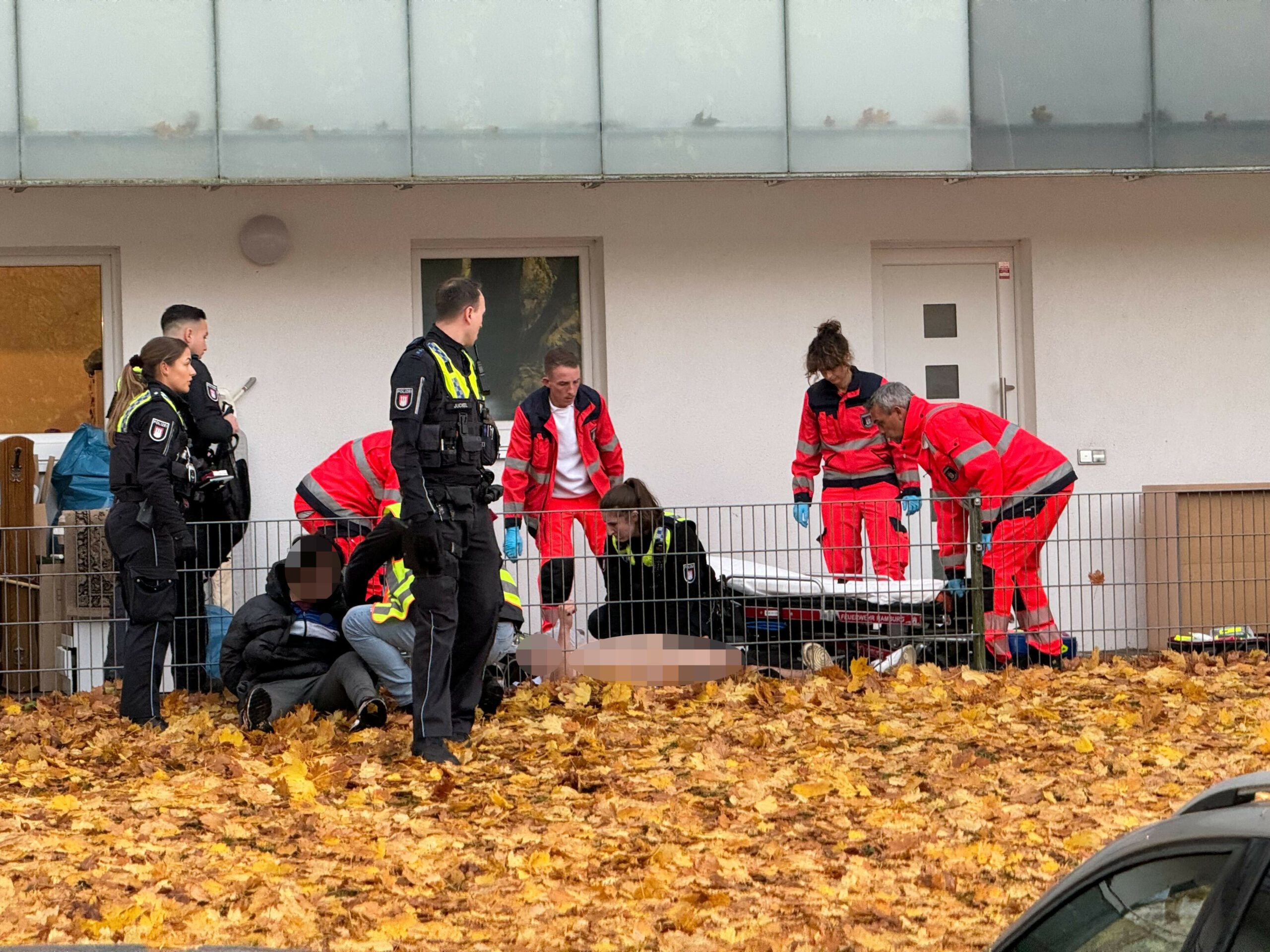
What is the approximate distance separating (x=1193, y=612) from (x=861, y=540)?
2.04 m

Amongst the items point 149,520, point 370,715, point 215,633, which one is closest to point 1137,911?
point 370,715

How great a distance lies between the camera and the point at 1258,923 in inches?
84.6

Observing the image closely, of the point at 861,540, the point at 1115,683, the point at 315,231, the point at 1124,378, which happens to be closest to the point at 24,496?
the point at 315,231

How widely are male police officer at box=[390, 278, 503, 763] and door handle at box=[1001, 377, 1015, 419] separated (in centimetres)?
558

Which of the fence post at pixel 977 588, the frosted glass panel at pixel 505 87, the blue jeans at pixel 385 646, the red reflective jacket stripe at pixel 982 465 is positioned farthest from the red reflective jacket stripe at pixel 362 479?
the fence post at pixel 977 588

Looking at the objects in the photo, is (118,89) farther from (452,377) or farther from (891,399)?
(891,399)

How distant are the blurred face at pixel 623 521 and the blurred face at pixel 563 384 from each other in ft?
4.20

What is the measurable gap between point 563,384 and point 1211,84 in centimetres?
471

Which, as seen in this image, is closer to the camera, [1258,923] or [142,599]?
[1258,923]

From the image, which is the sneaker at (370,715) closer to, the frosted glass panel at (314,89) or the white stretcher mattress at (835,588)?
the white stretcher mattress at (835,588)

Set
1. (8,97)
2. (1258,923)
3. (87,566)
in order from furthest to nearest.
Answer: (8,97) → (87,566) → (1258,923)

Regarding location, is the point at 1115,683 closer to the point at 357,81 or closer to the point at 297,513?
the point at 297,513

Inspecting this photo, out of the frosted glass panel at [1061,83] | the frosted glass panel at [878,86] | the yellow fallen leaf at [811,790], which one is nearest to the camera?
the yellow fallen leaf at [811,790]

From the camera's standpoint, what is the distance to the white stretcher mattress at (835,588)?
905cm
